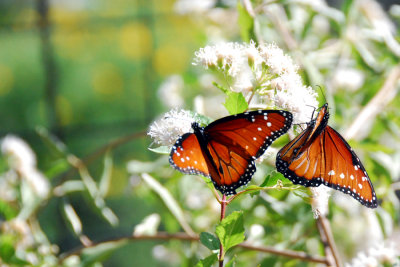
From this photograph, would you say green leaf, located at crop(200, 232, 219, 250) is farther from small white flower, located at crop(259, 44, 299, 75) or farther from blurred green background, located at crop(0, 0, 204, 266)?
blurred green background, located at crop(0, 0, 204, 266)

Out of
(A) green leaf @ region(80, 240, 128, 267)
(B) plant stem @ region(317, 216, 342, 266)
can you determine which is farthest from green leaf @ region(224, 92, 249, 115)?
(A) green leaf @ region(80, 240, 128, 267)

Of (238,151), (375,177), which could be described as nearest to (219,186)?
(238,151)

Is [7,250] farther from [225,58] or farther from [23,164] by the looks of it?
[225,58]

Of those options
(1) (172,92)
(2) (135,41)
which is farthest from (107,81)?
(1) (172,92)

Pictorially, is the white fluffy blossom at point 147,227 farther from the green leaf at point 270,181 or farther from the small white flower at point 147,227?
the green leaf at point 270,181

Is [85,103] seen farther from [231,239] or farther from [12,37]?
[231,239]

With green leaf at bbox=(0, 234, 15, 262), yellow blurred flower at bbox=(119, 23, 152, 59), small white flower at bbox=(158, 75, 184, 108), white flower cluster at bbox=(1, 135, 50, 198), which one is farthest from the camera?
yellow blurred flower at bbox=(119, 23, 152, 59)
